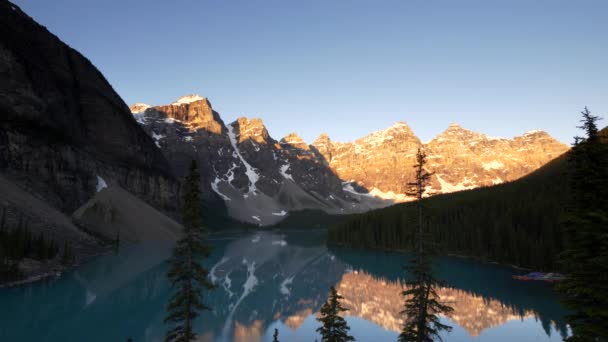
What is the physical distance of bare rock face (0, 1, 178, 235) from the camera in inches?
3883

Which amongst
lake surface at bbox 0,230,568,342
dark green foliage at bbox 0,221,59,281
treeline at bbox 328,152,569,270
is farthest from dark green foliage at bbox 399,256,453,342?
dark green foliage at bbox 0,221,59,281

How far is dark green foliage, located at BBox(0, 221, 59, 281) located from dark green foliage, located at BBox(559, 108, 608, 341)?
186 feet

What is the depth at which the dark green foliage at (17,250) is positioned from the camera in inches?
1909

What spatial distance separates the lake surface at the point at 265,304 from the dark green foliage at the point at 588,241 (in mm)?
20884

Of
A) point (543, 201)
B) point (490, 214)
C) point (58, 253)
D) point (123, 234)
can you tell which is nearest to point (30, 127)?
point (123, 234)

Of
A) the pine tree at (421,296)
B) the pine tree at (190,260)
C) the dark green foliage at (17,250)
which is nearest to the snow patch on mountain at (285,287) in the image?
the dark green foliage at (17,250)

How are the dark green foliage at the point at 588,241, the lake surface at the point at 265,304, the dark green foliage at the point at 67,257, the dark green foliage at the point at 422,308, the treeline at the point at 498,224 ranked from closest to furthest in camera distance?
the dark green foliage at the point at 588,241 < the dark green foliage at the point at 422,308 < the lake surface at the point at 265,304 < the dark green foliage at the point at 67,257 < the treeline at the point at 498,224

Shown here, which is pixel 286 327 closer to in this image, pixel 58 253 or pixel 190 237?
pixel 190 237

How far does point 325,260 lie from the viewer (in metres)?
95.8

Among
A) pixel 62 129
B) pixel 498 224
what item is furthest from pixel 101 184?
pixel 498 224

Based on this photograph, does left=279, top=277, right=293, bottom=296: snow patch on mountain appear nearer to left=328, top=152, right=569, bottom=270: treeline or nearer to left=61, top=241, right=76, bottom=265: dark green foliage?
left=328, top=152, right=569, bottom=270: treeline

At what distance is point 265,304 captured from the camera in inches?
1908

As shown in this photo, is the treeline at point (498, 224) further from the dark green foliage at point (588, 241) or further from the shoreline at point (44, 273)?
the shoreline at point (44, 273)

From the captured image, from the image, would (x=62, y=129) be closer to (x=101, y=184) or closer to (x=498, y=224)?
(x=101, y=184)
